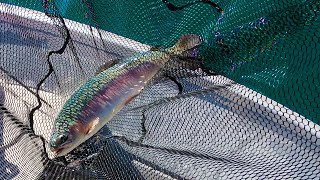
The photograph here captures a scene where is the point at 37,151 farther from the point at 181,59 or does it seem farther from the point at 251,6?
the point at 251,6

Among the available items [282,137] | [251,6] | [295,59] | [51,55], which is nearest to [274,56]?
[295,59]

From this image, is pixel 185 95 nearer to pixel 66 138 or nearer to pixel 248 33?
pixel 248 33

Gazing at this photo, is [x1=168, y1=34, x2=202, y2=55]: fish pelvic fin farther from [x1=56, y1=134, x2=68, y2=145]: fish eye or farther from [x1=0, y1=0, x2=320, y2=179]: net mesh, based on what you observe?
[x1=56, y1=134, x2=68, y2=145]: fish eye

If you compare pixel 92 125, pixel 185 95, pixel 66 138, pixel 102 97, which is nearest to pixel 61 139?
pixel 66 138

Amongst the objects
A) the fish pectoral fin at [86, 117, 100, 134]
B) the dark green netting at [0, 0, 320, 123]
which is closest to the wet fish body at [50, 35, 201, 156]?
the fish pectoral fin at [86, 117, 100, 134]

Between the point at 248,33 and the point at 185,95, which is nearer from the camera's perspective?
the point at 248,33

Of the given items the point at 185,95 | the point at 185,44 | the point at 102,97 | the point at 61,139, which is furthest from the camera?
the point at 185,95
